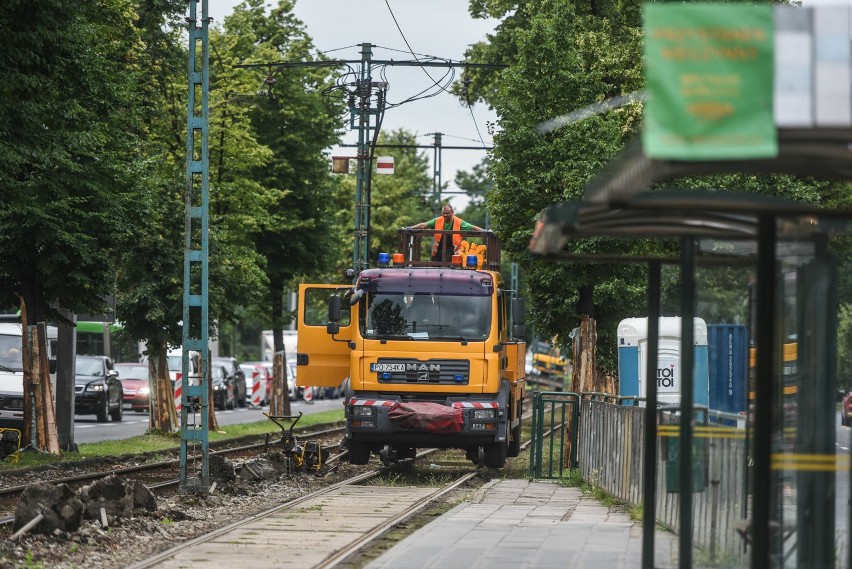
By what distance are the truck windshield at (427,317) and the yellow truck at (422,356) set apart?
14 mm

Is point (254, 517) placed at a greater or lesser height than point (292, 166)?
lesser

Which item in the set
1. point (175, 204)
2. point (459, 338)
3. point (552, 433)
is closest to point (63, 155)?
point (459, 338)

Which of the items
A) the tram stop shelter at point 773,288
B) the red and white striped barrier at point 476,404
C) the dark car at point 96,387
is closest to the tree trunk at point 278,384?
the dark car at point 96,387

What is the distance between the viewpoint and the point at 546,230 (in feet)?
29.8

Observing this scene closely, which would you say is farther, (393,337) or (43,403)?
(43,403)

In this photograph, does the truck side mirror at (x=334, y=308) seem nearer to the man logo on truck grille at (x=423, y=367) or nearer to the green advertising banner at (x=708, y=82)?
the man logo on truck grille at (x=423, y=367)

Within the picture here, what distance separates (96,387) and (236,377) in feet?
46.5

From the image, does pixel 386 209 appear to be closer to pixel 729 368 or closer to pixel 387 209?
pixel 387 209

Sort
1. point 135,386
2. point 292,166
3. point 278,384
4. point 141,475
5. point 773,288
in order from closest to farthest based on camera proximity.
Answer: point 773,288, point 141,475, point 292,166, point 278,384, point 135,386

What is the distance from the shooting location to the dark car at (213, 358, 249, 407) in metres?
54.4

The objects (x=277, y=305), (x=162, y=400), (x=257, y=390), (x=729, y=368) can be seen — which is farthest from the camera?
(x=257, y=390)

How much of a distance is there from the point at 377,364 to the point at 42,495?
341 inches

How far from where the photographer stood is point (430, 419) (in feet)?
71.6

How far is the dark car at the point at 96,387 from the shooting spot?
41281 mm
